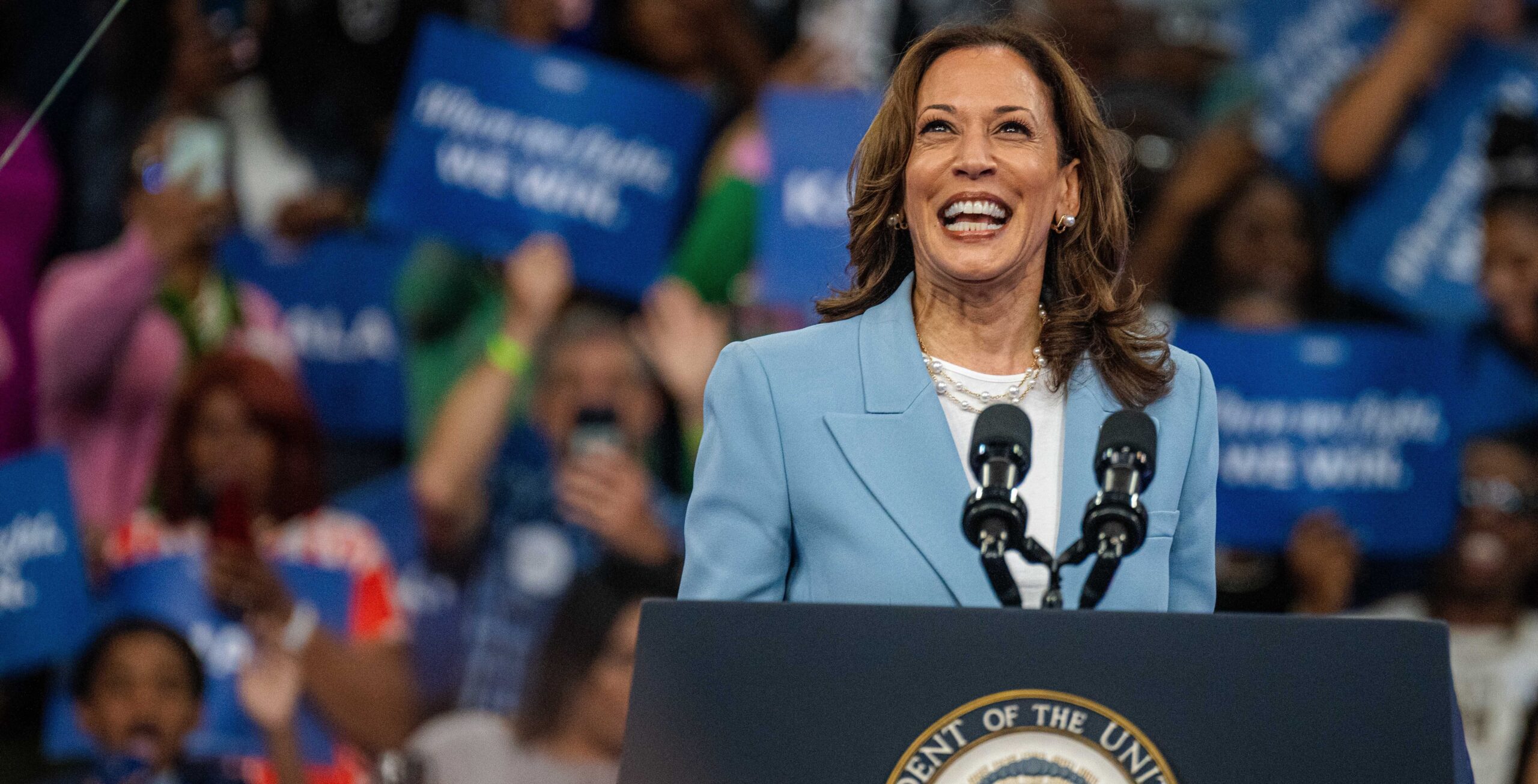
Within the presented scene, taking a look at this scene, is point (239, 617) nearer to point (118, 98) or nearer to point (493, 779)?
point (493, 779)

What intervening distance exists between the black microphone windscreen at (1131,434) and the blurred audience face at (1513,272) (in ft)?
13.4

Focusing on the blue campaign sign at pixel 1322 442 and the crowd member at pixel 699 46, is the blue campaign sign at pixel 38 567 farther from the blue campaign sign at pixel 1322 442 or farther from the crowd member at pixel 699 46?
the blue campaign sign at pixel 1322 442

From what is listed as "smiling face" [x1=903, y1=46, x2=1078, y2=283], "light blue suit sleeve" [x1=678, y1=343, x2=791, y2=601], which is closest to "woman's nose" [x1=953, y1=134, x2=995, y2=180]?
"smiling face" [x1=903, y1=46, x2=1078, y2=283]

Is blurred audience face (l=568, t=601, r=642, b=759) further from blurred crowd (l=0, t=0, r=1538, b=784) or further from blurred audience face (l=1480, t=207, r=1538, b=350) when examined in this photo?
blurred audience face (l=1480, t=207, r=1538, b=350)

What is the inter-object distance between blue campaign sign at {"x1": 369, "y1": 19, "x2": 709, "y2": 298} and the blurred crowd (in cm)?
10

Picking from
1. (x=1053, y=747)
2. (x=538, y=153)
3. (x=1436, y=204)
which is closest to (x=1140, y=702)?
(x=1053, y=747)

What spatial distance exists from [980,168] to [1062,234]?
22cm

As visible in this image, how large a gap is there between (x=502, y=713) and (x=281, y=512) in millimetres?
866

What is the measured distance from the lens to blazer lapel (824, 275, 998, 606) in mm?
1635

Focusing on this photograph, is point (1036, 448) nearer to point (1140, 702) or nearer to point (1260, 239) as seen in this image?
point (1140, 702)

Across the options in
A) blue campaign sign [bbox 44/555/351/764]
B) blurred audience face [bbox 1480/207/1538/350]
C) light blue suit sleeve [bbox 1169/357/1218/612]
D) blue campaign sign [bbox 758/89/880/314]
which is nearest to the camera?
light blue suit sleeve [bbox 1169/357/1218/612]

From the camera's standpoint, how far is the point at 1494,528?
4992mm

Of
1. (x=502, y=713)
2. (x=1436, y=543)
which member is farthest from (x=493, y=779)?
(x=1436, y=543)

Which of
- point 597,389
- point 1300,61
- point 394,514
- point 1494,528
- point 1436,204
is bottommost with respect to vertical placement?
point 394,514
